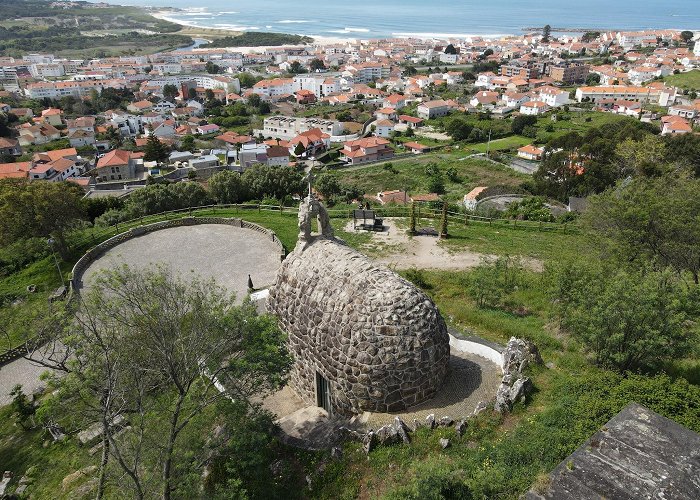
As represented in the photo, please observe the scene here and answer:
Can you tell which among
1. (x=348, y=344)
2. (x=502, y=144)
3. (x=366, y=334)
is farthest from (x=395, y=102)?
(x=366, y=334)

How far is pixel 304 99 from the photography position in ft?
420

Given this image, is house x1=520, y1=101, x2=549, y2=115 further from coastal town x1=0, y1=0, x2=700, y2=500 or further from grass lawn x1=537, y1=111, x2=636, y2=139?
coastal town x1=0, y1=0, x2=700, y2=500

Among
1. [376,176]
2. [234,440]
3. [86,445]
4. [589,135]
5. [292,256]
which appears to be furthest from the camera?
[376,176]

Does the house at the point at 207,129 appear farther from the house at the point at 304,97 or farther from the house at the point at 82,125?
the house at the point at 304,97

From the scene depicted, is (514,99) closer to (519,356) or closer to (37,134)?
(37,134)

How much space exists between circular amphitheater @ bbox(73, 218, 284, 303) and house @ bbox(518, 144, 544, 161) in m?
59.1

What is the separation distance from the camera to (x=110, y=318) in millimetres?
12516

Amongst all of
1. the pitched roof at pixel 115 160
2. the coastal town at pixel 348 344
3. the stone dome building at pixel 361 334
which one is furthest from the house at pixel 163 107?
the stone dome building at pixel 361 334

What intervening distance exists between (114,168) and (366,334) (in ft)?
239

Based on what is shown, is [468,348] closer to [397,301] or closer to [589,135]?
[397,301]

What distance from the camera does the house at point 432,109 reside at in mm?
110875

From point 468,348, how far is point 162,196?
98.8 feet

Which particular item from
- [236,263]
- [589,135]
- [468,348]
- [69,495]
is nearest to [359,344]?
[468,348]

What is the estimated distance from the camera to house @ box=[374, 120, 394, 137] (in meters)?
99.6
